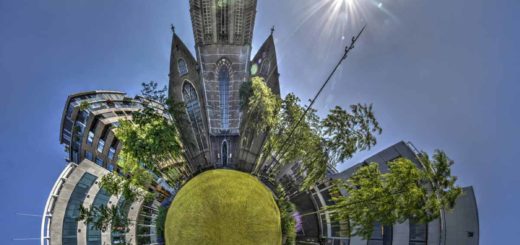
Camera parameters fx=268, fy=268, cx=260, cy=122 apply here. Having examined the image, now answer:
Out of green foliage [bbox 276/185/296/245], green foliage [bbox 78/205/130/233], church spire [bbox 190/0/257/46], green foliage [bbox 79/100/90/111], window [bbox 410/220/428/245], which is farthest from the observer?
church spire [bbox 190/0/257/46]

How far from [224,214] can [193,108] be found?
9.80 m

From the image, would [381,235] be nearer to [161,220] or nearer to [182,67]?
[161,220]

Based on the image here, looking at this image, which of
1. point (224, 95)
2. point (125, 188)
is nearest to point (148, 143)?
point (125, 188)

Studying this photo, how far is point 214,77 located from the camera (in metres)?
19.5

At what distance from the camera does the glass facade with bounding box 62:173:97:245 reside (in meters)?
18.9

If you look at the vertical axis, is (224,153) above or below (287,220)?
above

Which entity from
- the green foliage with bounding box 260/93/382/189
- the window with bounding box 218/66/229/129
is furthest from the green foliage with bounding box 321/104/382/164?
the window with bounding box 218/66/229/129

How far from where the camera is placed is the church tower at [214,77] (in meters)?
12.4

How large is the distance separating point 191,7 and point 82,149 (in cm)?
1767

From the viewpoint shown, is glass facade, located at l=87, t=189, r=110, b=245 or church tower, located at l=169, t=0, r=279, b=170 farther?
glass facade, located at l=87, t=189, r=110, b=245

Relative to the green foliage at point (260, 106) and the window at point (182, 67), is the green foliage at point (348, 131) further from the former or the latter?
the window at point (182, 67)

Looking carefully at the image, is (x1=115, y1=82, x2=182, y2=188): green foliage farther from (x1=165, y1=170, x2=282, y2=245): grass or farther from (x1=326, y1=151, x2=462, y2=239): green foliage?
Result: (x1=326, y1=151, x2=462, y2=239): green foliage

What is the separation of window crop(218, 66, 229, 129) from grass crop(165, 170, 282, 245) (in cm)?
569

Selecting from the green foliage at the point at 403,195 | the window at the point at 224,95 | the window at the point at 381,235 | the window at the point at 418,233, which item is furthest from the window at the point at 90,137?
the window at the point at 418,233
